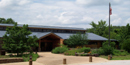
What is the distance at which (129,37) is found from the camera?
35219mm


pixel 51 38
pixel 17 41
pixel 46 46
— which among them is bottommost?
pixel 46 46

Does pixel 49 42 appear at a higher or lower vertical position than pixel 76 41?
lower

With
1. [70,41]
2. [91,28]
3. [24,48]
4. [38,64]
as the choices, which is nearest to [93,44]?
[70,41]

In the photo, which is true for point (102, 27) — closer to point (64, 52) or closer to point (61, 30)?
point (61, 30)

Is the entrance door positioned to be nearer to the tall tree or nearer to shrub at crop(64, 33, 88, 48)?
shrub at crop(64, 33, 88, 48)

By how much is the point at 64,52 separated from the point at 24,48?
7621mm

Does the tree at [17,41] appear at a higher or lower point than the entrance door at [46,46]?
higher

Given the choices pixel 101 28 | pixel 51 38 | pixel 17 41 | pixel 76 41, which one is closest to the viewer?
pixel 17 41

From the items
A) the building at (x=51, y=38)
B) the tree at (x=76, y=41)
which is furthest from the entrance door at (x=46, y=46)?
the tree at (x=76, y=41)

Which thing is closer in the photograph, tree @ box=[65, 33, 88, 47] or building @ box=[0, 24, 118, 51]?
tree @ box=[65, 33, 88, 47]

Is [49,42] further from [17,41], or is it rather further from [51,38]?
[17,41]

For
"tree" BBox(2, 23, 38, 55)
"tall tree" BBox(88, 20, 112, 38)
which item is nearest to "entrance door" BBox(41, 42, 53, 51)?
"tree" BBox(2, 23, 38, 55)

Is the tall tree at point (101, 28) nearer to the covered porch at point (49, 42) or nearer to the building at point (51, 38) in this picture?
the building at point (51, 38)

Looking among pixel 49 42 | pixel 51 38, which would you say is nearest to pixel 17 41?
pixel 51 38
